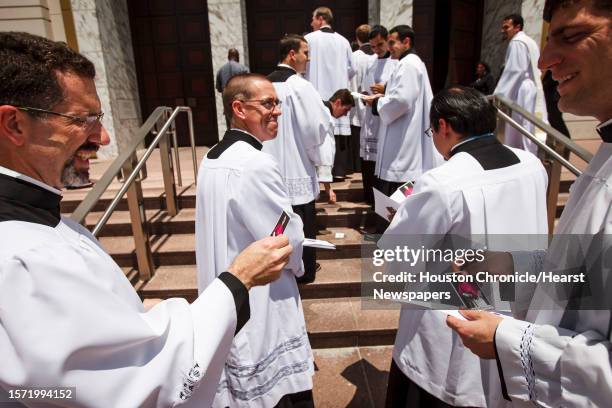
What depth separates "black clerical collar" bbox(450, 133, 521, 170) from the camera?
1.85m

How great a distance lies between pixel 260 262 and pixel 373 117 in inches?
159

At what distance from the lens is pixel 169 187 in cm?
443

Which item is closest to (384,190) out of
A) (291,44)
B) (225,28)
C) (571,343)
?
(291,44)

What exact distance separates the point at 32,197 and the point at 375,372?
2.74 meters

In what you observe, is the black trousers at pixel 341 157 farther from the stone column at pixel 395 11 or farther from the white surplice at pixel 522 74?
the stone column at pixel 395 11

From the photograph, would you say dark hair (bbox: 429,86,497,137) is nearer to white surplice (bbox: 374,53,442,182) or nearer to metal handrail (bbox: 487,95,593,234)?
metal handrail (bbox: 487,95,593,234)

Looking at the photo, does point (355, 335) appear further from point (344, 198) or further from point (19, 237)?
point (19, 237)

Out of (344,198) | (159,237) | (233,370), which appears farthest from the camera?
(344,198)

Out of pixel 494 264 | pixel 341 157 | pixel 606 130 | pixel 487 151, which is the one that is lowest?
pixel 341 157

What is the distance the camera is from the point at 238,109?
7.31ft

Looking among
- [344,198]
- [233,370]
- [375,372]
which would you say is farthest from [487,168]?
[344,198]

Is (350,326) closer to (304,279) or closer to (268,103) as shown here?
(304,279)

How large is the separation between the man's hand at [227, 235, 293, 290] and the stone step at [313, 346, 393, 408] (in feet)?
5.69

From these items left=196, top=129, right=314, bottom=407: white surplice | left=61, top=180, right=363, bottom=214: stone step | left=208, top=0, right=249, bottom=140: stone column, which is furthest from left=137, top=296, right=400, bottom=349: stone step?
left=208, top=0, right=249, bottom=140: stone column
